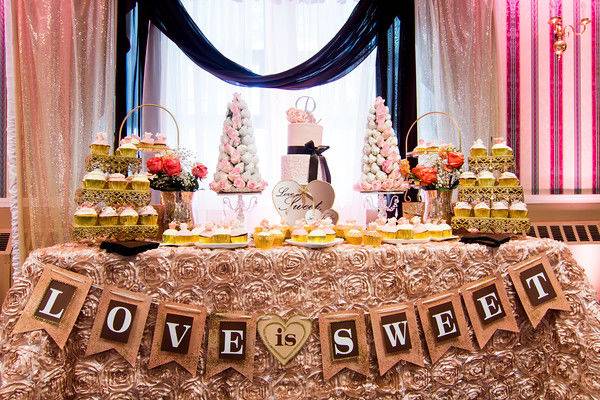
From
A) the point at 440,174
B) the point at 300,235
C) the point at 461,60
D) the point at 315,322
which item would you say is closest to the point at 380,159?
the point at 440,174

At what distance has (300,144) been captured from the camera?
306cm

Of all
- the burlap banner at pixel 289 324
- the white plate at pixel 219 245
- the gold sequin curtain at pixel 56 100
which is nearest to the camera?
the burlap banner at pixel 289 324

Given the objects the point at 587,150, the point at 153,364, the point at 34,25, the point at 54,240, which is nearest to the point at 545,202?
the point at 587,150

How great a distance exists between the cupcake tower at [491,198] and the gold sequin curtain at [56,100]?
2.62 meters

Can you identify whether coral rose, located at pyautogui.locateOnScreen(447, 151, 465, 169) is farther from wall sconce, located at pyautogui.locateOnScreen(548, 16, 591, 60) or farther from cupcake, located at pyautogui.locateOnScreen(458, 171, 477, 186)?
wall sconce, located at pyautogui.locateOnScreen(548, 16, 591, 60)

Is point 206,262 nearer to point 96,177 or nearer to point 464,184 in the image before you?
point 96,177

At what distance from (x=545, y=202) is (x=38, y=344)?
4.11 meters

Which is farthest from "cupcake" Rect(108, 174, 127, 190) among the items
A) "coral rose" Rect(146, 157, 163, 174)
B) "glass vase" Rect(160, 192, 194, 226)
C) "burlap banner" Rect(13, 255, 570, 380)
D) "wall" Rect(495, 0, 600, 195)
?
"wall" Rect(495, 0, 600, 195)

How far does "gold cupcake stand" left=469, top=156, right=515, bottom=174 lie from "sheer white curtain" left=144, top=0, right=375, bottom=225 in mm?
1500

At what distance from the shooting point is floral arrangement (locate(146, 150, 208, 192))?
2646 mm

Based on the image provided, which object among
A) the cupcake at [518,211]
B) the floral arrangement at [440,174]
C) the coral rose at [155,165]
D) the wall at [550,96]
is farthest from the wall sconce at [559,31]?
the coral rose at [155,165]

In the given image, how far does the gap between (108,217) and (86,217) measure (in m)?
0.10

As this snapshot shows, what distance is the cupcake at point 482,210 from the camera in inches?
104

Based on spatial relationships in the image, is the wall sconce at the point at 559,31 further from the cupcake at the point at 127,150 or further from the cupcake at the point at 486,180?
the cupcake at the point at 127,150
